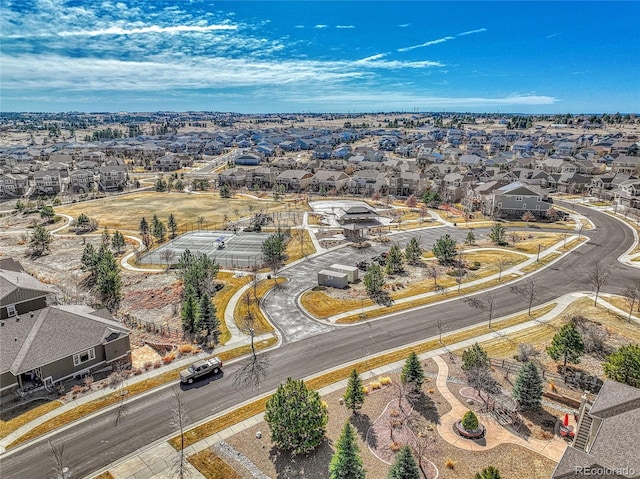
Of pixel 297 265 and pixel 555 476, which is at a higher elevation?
pixel 555 476

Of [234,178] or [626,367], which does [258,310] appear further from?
[234,178]

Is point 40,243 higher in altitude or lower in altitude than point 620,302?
lower

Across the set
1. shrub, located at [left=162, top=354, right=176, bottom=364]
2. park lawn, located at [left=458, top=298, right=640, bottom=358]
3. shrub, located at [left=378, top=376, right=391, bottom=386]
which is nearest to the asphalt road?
park lawn, located at [left=458, top=298, right=640, bottom=358]

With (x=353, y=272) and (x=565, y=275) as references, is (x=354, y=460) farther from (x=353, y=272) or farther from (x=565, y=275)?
(x=565, y=275)

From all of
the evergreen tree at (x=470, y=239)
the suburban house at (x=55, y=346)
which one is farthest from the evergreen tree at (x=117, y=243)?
the evergreen tree at (x=470, y=239)

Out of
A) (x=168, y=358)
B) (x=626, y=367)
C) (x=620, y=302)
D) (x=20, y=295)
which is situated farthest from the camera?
(x=620, y=302)

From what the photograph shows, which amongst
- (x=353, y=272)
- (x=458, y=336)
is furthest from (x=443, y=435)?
(x=353, y=272)

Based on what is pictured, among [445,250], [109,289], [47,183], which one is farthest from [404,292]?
[47,183]

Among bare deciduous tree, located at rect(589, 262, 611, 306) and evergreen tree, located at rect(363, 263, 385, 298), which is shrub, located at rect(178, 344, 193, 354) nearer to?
evergreen tree, located at rect(363, 263, 385, 298)
